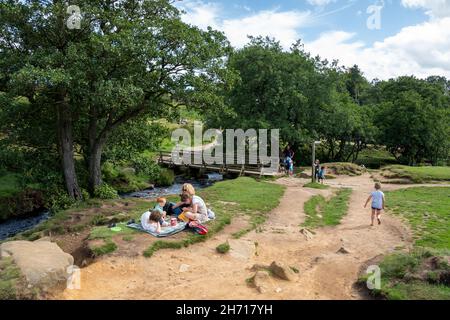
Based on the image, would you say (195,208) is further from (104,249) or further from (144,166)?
(144,166)

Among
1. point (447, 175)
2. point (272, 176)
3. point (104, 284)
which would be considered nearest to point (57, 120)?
point (104, 284)

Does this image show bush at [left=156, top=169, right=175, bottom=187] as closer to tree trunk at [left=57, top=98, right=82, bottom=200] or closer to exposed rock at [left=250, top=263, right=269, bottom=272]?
tree trunk at [left=57, top=98, right=82, bottom=200]

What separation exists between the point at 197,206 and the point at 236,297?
20.1 feet

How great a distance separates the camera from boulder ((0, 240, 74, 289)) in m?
8.96

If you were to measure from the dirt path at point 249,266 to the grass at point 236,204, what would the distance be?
33 cm

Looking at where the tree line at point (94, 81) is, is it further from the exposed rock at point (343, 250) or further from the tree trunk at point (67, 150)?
the exposed rock at point (343, 250)

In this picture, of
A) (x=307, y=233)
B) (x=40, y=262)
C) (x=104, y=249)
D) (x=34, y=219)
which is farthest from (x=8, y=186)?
(x=307, y=233)

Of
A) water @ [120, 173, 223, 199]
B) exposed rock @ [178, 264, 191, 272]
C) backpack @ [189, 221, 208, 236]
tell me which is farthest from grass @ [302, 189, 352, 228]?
water @ [120, 173, 223, 199]

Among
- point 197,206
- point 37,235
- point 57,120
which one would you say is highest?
point 57,120

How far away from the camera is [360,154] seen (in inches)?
2370

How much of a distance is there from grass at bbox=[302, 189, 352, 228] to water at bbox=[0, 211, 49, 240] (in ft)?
51.8
